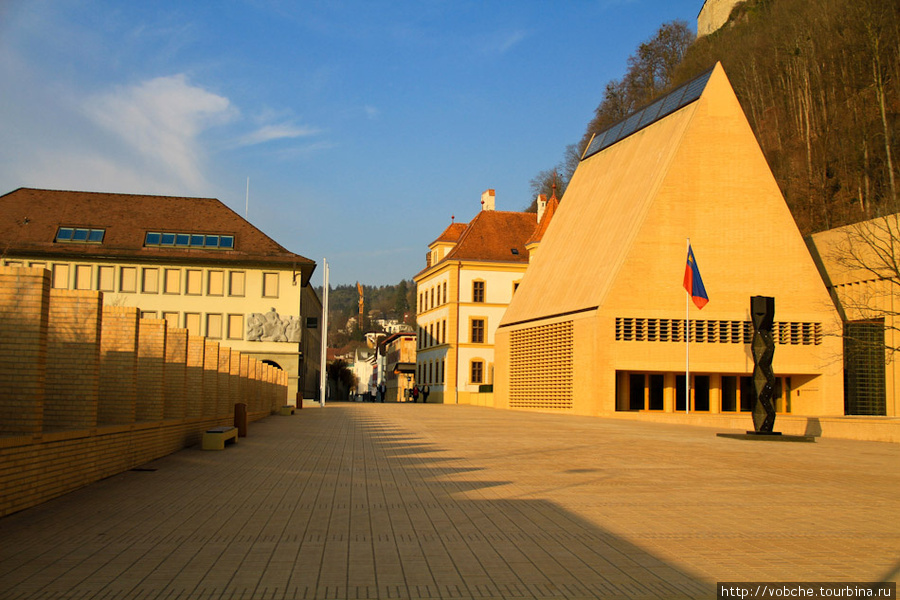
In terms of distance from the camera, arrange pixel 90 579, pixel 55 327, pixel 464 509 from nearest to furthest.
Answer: pixel 90 579
pixel 464 509
pixel 55 327

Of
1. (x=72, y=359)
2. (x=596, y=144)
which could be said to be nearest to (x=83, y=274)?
(x=596, y=144)

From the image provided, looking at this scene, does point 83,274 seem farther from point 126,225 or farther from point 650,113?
point 650,113

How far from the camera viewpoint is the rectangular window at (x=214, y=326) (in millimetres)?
48500

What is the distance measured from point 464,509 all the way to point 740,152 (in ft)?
102

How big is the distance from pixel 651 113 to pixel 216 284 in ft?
83.2

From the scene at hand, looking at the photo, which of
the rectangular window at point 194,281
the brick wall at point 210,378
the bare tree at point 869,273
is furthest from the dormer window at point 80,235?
the bare tree at point 869,273

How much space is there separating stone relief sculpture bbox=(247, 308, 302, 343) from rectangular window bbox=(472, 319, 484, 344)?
69.9 ft

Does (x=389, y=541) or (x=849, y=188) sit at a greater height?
(x=849, y=188)

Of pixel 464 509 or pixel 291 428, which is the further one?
pixel 291 428

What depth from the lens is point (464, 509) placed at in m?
9.93

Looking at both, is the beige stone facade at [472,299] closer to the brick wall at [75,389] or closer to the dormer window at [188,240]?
the dormer window at [188,240]

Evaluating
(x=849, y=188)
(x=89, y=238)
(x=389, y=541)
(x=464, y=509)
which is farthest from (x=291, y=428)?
(x=849, y=188)

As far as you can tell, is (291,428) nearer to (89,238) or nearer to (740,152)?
(740,152)

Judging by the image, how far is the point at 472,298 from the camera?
221 ft
